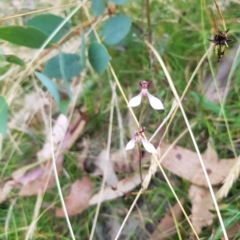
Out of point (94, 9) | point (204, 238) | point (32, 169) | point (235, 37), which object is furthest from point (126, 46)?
point (204, 238)

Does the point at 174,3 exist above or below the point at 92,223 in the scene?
above

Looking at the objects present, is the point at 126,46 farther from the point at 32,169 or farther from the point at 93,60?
the point at 32,169

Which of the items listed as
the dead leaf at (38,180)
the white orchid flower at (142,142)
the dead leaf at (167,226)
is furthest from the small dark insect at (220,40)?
the dead leaf at (38,180)

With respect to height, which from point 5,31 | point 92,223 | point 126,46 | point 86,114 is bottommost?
point 92,223

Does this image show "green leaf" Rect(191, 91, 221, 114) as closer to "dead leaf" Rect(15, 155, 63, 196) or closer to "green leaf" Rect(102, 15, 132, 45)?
"green leaf" Rect(102, 15, 132, 45)

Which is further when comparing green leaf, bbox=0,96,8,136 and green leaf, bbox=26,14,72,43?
green leaf, bbox=26,14,72,43

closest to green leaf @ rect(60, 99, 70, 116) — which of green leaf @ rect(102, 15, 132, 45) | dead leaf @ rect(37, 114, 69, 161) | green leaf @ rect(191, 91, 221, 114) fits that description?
dead leaf @ rect(37, 114, 69, 161)

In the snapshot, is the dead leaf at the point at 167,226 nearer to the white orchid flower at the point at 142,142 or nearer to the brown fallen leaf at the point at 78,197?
the brown fallen leaf at the point at 78,197
